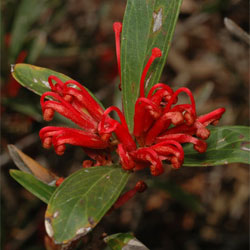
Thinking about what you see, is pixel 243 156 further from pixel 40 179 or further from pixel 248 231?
pixel 248 231

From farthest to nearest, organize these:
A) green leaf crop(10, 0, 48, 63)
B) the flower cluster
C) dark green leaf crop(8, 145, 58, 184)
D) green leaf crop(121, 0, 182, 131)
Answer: green leaf crop(10, 0, 48, 63) → dark green leaf crop(8, 145, 58, 184) → green leaf crop(121, 0, 182, 131) → the flower cluster

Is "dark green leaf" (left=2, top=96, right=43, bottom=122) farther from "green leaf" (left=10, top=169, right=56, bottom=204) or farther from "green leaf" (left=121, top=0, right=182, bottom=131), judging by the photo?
"green leaf" (left=121, top=0, right=182, bottom=131)

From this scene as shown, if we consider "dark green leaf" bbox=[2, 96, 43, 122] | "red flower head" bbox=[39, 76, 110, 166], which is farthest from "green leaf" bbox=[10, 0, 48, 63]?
"red flower head" bbox=[39, 76, 110, 166]

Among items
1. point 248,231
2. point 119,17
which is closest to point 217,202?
point 248,231

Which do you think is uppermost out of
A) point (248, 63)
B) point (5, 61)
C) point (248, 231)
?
point (5, 61)

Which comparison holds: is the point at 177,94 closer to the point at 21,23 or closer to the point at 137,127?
the point at 137,127

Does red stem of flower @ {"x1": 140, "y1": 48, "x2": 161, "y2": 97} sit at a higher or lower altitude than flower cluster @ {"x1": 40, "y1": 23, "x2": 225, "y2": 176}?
higher
